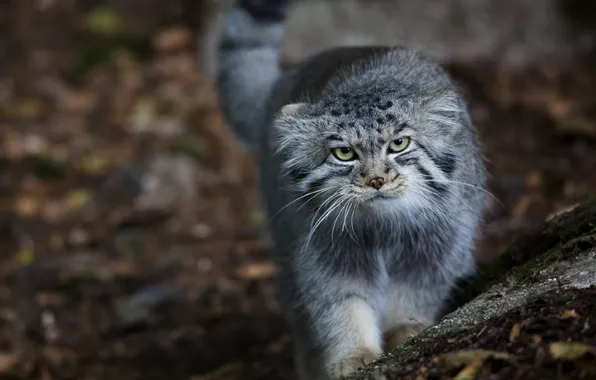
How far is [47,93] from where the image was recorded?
11234 mm

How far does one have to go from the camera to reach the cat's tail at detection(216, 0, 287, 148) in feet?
20.7

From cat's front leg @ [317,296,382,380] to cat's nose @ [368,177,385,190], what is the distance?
2.48ft

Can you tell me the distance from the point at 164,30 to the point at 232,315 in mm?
5731

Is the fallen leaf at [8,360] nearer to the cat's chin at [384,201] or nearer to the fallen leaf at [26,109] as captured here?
the cat's chin at [384,201]

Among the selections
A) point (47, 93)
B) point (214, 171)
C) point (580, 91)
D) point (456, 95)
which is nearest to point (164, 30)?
point (47, 93)

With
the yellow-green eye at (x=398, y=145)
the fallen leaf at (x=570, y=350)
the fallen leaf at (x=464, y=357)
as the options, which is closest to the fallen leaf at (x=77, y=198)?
the yellow-green eye at (x=398, y=145)

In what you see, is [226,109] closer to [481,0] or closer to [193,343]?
[193,343]

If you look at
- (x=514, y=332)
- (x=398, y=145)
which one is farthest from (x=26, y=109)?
(x=514, y=332)

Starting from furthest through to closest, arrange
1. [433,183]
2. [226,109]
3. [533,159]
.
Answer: [533,159] < [226,109] < [433,183]

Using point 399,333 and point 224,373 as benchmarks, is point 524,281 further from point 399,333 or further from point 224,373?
point 224,373

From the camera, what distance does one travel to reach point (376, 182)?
166 inches

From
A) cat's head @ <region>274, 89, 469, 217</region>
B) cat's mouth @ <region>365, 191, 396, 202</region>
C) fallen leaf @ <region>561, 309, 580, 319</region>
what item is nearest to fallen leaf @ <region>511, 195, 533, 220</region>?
cat's head @ <region>274, 89, 469, 217</region>

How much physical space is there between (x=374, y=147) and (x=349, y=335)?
963 millimetres

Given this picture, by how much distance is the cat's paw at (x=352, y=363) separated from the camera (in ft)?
14.8
